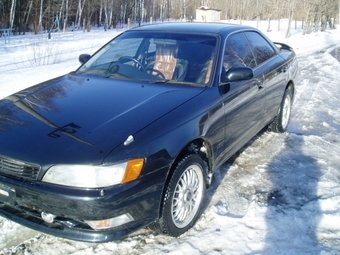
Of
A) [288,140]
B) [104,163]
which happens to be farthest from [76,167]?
[288,140]

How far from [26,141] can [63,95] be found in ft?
2.83

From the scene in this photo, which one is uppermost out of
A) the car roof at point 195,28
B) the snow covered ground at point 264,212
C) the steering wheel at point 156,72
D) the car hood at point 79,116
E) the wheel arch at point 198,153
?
the car roof at point 195,28

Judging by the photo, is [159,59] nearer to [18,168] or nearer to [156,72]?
[156,72]

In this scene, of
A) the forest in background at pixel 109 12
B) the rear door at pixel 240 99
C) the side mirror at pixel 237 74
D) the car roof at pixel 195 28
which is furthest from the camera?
the forest in background at pixel 109 12

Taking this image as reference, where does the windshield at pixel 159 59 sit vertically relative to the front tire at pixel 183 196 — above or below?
above

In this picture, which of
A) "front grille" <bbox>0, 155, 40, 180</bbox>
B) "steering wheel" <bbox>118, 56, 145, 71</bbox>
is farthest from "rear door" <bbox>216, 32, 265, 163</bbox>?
"front grille" <bbox>0, 155, 40, 180</bbox>

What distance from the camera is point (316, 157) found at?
15.2ft

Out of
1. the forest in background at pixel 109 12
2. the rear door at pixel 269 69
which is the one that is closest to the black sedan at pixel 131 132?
the rear door at pixel 269 69

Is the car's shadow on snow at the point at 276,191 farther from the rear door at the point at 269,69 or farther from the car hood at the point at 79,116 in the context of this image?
the car hood at the point at 79,116

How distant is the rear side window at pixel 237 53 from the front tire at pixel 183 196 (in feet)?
4.00

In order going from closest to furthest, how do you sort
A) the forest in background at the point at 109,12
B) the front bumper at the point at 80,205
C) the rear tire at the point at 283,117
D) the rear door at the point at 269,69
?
the front bumper at the point at 80,205, the rear door at the point at 269,69, the rear tire at the point at 283,117, the forest in background at the point at 109,12

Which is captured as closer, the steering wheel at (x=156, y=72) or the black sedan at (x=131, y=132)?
the black sedan at (x=131, y=132)

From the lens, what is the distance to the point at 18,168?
2410 mm

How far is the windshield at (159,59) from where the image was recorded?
3.50m
